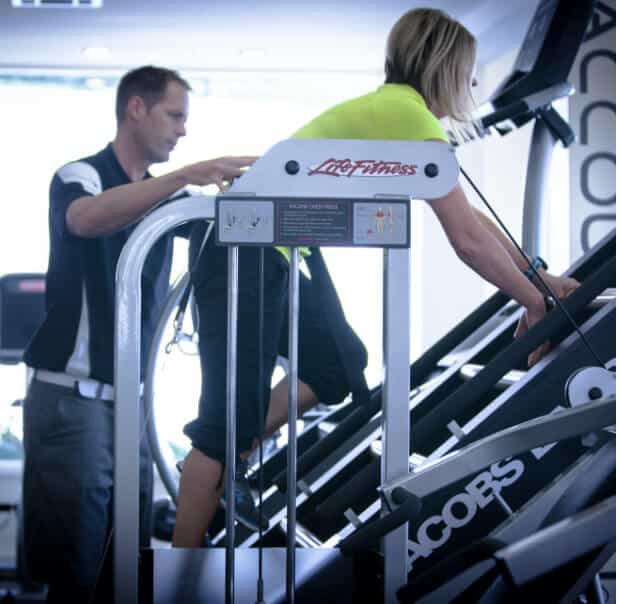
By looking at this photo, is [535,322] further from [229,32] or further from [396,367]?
[229,32]

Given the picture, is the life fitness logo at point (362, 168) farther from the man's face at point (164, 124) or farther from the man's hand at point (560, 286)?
the man's face at point (164, 124)

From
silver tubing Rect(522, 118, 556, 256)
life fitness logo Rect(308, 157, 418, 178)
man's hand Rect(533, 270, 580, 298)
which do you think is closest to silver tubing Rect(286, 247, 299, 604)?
life fitness logo Rect(308, 157, 418, 178)

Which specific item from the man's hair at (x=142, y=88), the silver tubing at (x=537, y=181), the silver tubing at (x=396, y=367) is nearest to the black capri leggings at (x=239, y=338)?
the silver tubing at (x=396, y=367)

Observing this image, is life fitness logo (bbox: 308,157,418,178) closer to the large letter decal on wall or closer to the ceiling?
the ceiling

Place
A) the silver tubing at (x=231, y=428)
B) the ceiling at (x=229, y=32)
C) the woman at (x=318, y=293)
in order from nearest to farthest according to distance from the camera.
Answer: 1. the silver tubing at (x=231, y=428)
2. the woman at (x=318, y=293)
3. the ceiling at (x=229, y=32)

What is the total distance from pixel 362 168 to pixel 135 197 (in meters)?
0.51

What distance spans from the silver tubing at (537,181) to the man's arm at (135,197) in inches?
48.9

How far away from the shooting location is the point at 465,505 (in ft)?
5.85

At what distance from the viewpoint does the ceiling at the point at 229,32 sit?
4.25 metres

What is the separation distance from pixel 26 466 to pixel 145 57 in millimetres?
3375

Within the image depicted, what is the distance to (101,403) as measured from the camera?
6.77 ft

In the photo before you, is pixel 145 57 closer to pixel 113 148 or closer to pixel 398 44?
pixel 113 148

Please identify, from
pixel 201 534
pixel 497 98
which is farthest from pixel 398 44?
pixel 201 534

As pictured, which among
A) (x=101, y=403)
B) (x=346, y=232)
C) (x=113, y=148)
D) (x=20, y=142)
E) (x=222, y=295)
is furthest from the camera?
(x=20, y=142)
